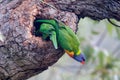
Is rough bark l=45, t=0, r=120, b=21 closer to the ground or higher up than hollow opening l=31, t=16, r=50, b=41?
higher up

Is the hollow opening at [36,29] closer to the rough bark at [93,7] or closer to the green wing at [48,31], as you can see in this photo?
the green wing at [48,31]

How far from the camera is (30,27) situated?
77.9 inches

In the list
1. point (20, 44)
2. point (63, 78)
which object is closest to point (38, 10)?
point (20, 44)

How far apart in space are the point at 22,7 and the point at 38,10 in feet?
0.29

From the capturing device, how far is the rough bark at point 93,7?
6.81 feet

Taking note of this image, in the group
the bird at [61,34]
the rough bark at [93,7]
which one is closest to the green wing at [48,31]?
the bird at [61,34]

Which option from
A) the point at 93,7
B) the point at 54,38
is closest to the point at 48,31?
the point at 54,38

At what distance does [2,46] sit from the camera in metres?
1.97

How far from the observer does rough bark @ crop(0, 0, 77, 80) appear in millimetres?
1941

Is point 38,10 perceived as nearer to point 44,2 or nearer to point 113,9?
point 44,2

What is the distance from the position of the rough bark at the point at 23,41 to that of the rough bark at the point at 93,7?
4cm

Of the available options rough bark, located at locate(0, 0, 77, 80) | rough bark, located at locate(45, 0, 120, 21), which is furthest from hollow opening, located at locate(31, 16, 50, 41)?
rough bark, located at locate(45, 0, 120, 21)

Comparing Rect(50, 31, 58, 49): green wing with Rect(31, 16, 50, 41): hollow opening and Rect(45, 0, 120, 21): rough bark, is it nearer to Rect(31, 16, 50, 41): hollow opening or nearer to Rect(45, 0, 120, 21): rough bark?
Rect(31, 16, 50, 41): hollow opening

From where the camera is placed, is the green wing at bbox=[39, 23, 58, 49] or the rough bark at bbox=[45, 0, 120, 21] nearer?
the green wing at bbox=[39, 23, 58, 49]
